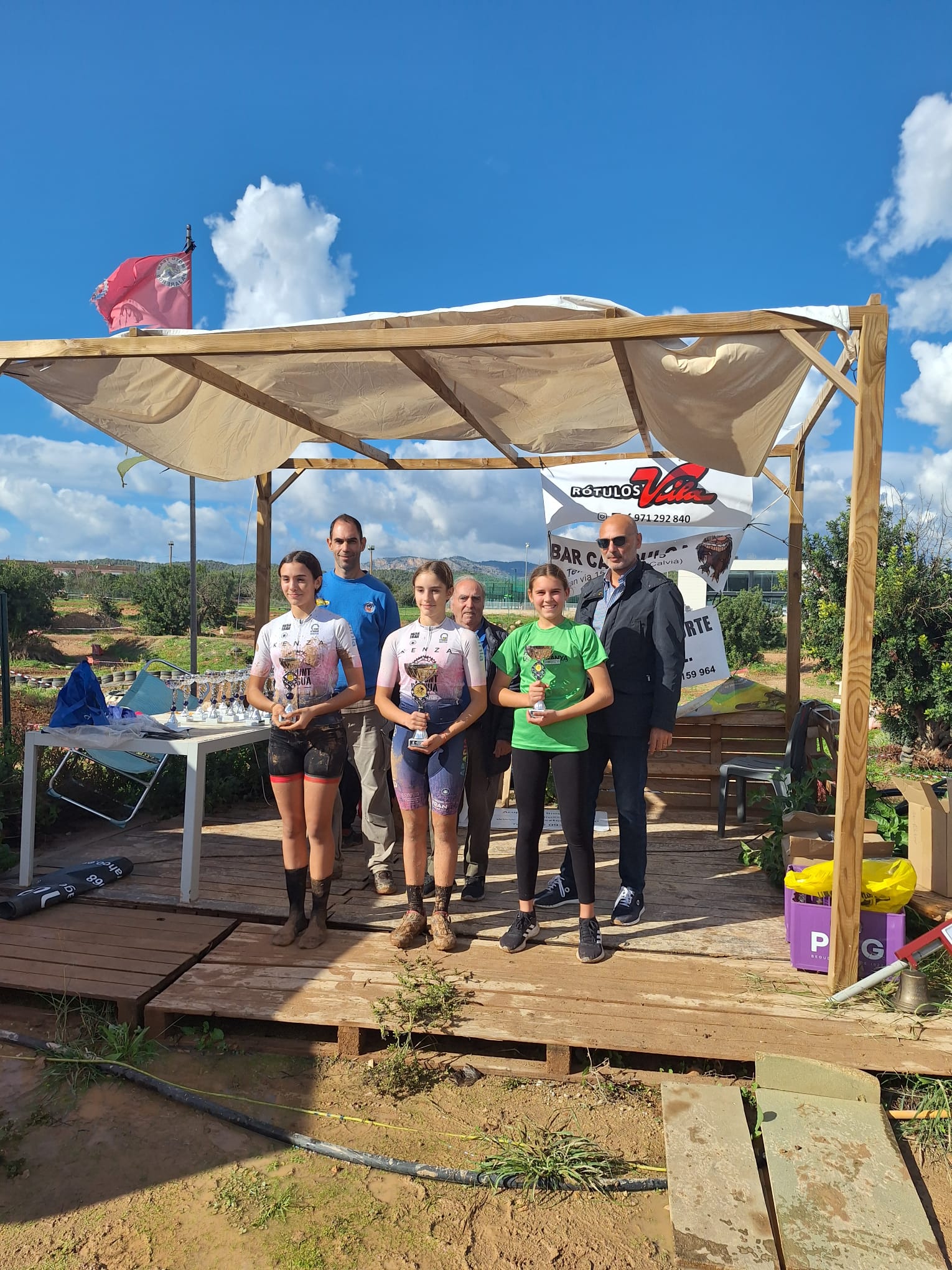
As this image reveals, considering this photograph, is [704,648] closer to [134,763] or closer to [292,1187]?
[134,763]

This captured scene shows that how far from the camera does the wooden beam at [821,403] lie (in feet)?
12.1

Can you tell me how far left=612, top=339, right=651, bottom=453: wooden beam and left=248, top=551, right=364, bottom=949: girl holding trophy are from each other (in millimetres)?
1547

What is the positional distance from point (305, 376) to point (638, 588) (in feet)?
6.51

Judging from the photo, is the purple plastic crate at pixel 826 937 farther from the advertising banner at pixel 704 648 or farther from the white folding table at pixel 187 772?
the advertising banner at pixel 704 648

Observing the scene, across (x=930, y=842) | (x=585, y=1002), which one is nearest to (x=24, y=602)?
(x=585, y=1002)

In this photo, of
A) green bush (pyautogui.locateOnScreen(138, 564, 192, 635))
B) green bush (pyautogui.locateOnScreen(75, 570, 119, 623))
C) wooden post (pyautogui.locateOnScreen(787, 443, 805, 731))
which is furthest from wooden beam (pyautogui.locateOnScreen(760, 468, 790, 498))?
green bush (pyautogui.locateOnScreen(75, 570, 119, 623))

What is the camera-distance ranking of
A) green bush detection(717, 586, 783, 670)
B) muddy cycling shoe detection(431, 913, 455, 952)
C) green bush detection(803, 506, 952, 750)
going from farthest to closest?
green bush detection(717, 586, 783, 670) < green bush detection(803, 506, 952, 750) < muddy cycling shoe detection(431, 913, 455, 952)

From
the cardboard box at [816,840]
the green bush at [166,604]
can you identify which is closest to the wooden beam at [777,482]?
the cardboard box at [816,840]

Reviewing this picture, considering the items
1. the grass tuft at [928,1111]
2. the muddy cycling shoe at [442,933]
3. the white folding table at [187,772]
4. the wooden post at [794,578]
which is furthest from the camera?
the wooden post at [794,578]

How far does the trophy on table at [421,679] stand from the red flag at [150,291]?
4.25m

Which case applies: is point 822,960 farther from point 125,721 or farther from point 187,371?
point 187,371

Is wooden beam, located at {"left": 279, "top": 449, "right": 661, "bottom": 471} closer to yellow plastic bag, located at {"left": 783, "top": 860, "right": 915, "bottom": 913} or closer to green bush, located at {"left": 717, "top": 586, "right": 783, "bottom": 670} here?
yellow plastic bag, located at {"left": 783, "top": 860, "right": 915, "bottom": 913}

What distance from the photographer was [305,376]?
13.9 feet

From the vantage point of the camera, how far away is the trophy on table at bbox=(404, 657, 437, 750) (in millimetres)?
3461
